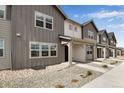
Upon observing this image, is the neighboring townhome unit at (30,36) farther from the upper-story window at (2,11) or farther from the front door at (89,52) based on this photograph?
the front door at (89,52)

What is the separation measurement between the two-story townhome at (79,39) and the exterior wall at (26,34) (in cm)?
208

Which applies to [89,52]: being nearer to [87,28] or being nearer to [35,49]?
[87,28]

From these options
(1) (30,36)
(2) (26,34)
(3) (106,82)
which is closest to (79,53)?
(1) (30,36)

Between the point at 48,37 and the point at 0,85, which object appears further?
the point at 48,37

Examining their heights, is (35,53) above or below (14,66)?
above

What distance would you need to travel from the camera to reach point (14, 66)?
13.0 metres

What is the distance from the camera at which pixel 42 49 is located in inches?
630

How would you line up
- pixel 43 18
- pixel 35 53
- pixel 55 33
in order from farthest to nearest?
pixel 55 33 → pixel 43 18 → pixel 35 53

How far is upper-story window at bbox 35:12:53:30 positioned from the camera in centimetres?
1547

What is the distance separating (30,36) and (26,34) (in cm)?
51

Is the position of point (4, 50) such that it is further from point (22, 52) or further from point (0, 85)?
point (0, 85)

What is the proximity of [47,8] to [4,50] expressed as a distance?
6.63 m
